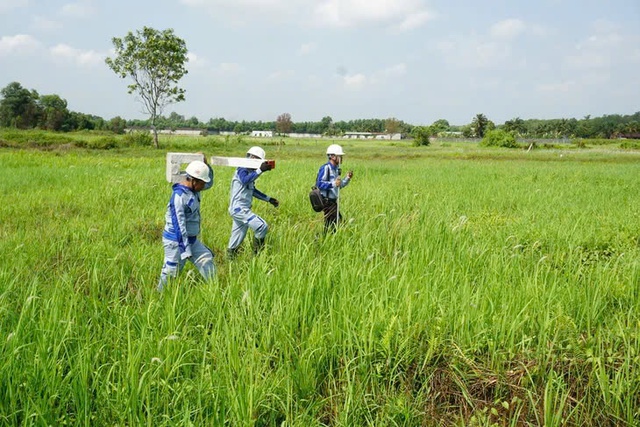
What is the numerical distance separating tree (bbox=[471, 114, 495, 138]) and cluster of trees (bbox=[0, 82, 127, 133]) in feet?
226

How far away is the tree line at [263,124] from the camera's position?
161ft

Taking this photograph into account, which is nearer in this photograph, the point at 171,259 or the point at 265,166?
the point at 171,259

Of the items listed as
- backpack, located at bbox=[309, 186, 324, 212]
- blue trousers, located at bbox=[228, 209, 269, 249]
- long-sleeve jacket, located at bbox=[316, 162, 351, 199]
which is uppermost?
long-sleeve jacket, located at bbox=[316, 162, 351, 199]

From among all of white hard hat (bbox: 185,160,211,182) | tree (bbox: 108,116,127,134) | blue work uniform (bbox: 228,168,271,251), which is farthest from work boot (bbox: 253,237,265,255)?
tree (bbox: 108,116,127,134)

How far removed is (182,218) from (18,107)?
182 ft

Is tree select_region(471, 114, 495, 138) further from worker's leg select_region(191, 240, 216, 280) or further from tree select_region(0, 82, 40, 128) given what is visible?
worker's leg select_region(191, 240, 216, 280)

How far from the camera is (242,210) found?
569 centimetres

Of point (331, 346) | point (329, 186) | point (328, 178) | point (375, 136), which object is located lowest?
point (331, 346)

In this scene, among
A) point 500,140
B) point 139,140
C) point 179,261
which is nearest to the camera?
point 179,261

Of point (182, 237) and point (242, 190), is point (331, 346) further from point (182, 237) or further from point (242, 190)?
point (242, 190)

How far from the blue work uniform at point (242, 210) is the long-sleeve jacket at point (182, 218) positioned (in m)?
1.06

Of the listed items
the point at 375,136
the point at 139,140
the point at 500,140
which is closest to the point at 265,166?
the point at 139,140

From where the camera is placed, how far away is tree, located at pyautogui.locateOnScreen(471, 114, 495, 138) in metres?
87.8

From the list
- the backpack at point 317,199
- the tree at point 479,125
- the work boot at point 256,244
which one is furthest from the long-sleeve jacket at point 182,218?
the tree at point 479,125
